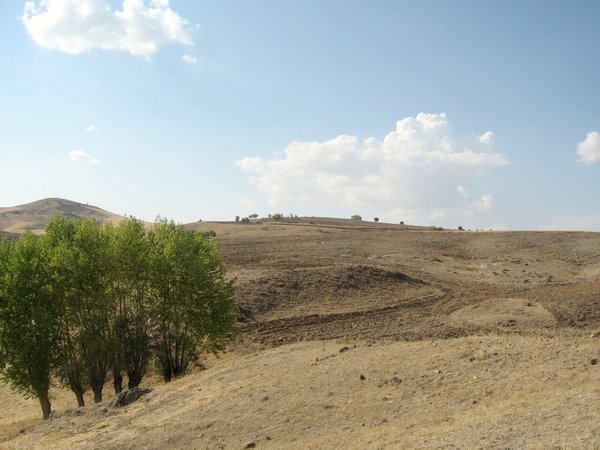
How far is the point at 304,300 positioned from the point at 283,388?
21.3 meters

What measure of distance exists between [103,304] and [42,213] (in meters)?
154

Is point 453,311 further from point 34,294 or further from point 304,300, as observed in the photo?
point 34,294

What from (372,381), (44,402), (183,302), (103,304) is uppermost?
(103,304)

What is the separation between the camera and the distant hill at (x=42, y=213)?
448 feet

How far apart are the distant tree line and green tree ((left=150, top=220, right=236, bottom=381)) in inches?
1.8

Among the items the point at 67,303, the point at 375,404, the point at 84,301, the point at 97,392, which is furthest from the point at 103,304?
the point at 375,404

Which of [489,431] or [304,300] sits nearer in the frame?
[489,431]

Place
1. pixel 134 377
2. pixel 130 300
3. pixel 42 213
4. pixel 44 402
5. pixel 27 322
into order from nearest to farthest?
1. pixel 27 322
2. pixel 44 402
3. pixel 134 377
4. pixel 130 300
5. pixel 42 213

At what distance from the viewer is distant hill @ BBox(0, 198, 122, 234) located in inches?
5379

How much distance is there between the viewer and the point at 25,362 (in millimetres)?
24047

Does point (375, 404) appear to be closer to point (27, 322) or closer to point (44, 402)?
point (27, 322)

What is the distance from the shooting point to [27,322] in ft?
79.7

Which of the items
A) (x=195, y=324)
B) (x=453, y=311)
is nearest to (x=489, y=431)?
(x=195, y=324)

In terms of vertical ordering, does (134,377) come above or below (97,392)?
above
